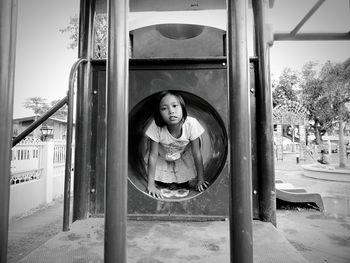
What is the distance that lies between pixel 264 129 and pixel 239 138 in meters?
1.05

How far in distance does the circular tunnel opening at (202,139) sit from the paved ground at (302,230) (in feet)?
3.35

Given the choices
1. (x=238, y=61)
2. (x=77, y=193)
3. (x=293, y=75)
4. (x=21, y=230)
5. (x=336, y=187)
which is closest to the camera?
(x=238, y=61)

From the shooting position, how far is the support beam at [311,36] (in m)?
1.83

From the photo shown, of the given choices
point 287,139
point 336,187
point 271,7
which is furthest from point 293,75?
point 271,7

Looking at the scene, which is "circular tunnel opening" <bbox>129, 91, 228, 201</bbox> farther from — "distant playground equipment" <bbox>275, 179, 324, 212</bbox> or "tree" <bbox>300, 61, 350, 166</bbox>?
"tree" <bbox>300, 61, 350, 166</bbox>

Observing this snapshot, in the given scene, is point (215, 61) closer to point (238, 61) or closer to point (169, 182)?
point (169, 182)

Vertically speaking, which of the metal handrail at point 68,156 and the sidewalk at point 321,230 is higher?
the metal handrail at point 68,156

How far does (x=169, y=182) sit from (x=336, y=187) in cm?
497

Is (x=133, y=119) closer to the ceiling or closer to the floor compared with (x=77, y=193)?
closer to the ceiling

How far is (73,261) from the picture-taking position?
958 mm

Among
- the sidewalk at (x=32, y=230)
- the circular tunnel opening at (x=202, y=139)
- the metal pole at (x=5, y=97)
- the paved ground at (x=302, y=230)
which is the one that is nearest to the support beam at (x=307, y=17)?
the circular tunnel opening at (x=202, y=139)

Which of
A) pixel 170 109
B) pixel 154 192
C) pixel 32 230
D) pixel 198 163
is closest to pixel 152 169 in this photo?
pixel 154 192

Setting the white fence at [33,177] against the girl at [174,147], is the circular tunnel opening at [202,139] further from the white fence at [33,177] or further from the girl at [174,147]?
the white fence at [33,177]

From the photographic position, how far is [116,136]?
0.56m
